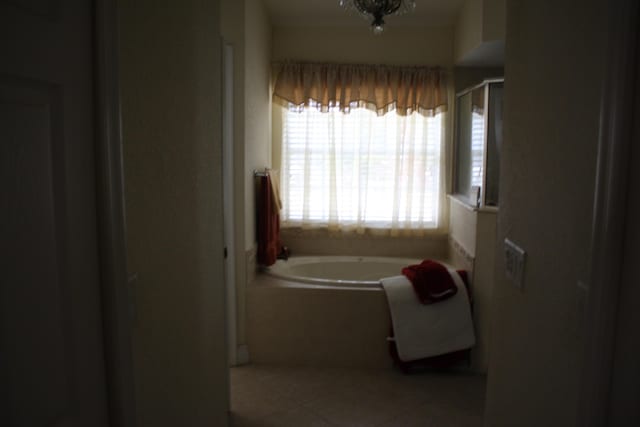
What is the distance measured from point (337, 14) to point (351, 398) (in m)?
2.89

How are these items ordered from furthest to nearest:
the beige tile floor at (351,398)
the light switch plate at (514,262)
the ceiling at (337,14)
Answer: the ceiling at (337,14), the beige tile floor at (351,398), the light switch plate at (514,262)

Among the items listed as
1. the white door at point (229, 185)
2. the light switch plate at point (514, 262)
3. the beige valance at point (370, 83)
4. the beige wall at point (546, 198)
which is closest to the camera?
the beige wall at point (546, 198)

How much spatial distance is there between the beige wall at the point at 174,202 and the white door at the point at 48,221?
23cm

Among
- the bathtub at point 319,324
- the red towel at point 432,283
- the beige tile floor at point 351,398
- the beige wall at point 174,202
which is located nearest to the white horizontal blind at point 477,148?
the red towel at point 432,283

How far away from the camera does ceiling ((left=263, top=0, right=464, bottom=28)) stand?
12.2 feet

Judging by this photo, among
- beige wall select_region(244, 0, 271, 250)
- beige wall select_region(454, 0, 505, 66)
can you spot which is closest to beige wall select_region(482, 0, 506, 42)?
beige wall select_region(454, 0, 505, 66)

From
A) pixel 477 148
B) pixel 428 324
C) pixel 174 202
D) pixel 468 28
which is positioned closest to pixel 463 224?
pixel 477 148

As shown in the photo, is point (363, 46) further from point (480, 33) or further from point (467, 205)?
point (467, 205)

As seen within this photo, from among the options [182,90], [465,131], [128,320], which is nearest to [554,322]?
[128,320]

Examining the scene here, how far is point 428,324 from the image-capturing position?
3223 mm

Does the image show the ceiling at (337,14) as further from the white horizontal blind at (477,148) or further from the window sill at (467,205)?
the window sill at (467,205)

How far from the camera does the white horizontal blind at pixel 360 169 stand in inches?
165

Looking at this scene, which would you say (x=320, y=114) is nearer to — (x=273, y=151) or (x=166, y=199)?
(x=273, y=151)

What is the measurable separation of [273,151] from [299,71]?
70 cm
